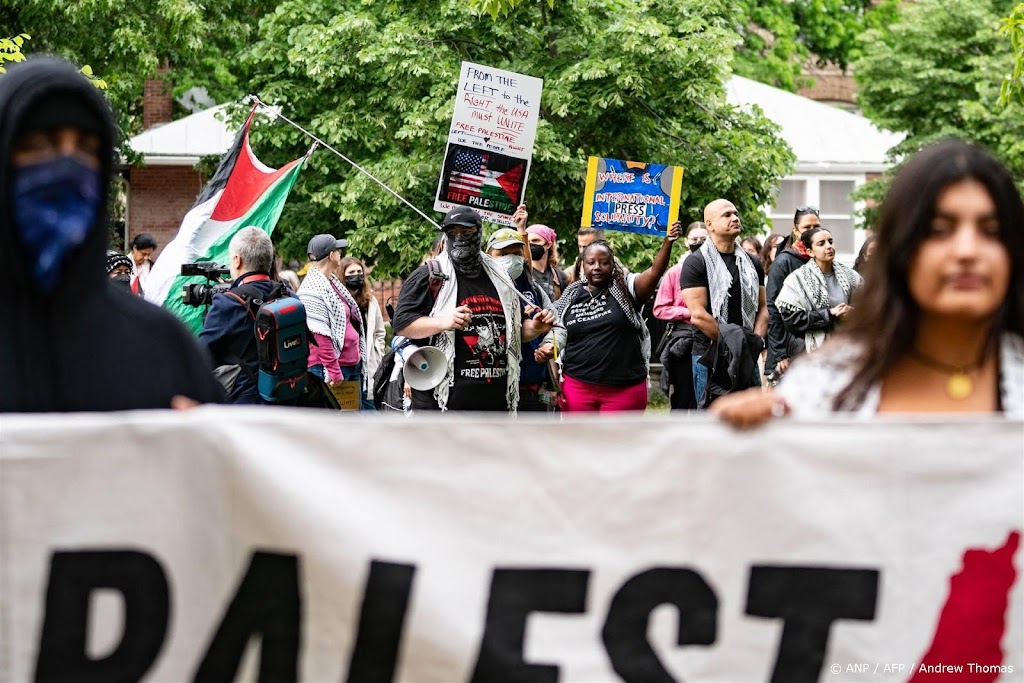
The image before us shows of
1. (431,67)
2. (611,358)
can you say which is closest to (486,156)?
(611,358)

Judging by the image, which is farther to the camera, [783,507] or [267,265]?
[267,265]

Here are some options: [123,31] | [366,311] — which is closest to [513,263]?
[366,311]

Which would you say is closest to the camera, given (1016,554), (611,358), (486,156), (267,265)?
(1016,554)

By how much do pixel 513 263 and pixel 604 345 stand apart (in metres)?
0.82

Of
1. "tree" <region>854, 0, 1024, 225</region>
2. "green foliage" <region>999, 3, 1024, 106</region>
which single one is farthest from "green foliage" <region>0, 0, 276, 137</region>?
"tree" <region>854, 0, 1024, 225</region>

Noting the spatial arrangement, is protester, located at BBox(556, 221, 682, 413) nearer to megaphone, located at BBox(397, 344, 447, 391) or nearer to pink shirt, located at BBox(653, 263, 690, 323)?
pink shirt, located at BBox(653, 263, 690, 323)

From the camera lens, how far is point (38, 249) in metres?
3.28

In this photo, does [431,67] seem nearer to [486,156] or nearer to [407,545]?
[486,156]

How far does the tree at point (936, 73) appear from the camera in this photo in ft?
96.1

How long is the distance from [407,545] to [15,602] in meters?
0.81

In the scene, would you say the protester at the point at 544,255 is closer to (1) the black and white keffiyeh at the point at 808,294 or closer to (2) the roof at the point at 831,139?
(1) the black and white keffiyeh at the point at 808,294

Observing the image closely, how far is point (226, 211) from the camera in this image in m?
12.5

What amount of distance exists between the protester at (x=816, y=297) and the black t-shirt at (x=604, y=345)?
3.39 feet

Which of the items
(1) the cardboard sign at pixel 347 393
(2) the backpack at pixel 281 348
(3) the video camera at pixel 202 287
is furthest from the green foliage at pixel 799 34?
(2) the backpack at pixel 281 348
